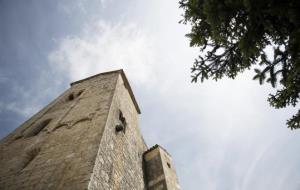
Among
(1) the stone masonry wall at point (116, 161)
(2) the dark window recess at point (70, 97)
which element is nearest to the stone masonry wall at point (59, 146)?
(1) the stone masonry wall at point (116, 161)

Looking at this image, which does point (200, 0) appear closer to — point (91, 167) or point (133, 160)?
point (91, 167)

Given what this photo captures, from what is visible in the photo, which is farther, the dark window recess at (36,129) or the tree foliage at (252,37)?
the dark window recess at (36,129)

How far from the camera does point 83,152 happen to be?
639 cm

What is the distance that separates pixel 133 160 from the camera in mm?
9203

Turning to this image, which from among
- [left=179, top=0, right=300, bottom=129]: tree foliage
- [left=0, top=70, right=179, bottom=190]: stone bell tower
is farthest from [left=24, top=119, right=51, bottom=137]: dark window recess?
[left=179, top=0, right=300, bottom=129]: tree foliage

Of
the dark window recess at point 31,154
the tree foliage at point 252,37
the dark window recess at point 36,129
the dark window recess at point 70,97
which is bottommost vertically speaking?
the tree foliage at point 252,37

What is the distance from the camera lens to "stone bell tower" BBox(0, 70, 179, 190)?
5836 mm

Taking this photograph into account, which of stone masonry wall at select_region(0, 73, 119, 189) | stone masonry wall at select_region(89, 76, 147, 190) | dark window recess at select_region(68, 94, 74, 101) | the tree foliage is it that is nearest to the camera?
the tree foliage

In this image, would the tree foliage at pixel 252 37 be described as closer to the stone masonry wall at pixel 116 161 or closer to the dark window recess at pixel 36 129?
the stone masonry wall at pixel 116 161

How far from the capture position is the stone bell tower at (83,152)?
584 cm

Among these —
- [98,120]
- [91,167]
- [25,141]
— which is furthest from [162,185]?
[25,141]

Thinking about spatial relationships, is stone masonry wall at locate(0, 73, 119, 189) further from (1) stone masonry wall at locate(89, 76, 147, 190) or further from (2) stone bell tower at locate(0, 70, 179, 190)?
(1) stone masonry wall at locate(89, 76, 147, 190)

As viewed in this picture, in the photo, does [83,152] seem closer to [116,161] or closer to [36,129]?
[116,161]

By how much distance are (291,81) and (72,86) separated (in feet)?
41.8
